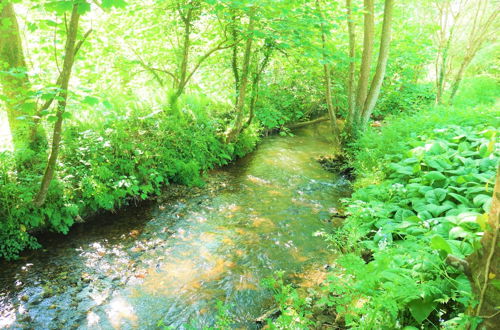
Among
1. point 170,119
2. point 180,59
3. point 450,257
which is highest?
point 180,59

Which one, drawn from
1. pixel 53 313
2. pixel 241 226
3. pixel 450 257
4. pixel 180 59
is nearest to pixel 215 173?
pixel 241 226

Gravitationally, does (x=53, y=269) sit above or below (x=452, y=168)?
below

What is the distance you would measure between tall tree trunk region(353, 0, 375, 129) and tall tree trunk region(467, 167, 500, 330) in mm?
7826

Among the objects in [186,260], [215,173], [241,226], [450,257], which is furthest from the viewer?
[215,173]

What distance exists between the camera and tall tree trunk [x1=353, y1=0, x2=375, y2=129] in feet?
28.0

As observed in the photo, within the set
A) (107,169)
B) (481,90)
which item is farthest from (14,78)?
(481,90)

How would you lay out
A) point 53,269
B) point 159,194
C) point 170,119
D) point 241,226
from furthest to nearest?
1. point 170,119
2. point 159,194
3. point 241,226
4. point 53,269

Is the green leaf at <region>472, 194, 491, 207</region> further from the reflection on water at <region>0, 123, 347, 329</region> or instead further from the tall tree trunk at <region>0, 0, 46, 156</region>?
the tall tree trunk at <region>0, 0, 46, 156</region>

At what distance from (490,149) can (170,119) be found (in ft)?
22.8

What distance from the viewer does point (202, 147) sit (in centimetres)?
828

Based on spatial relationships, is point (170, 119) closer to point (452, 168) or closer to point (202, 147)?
point (202, 147)

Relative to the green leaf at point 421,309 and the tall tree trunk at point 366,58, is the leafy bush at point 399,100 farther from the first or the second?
the green leaf at point 421,309

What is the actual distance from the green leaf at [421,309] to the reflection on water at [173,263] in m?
1.84

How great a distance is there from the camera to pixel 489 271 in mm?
1937
